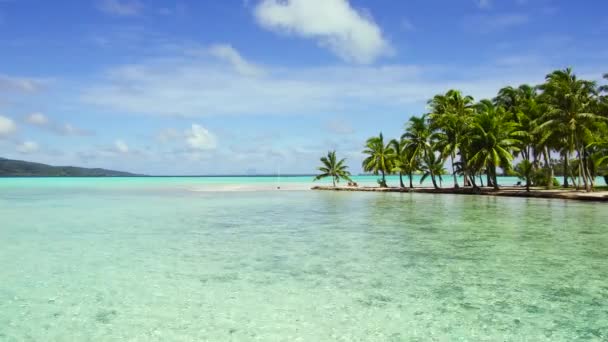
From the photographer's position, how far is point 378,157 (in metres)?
61.1

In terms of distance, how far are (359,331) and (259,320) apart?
1745 mm

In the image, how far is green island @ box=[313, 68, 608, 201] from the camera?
1499 inches

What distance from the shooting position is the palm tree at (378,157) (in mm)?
60719

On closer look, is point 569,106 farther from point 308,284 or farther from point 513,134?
point 308,284

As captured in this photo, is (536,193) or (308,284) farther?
(536,193)

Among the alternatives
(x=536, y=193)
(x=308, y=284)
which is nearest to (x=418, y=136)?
(x=536, y=193)

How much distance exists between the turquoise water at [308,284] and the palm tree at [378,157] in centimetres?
4140

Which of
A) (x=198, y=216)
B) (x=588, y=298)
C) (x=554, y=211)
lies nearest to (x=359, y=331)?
(x=588, y=298)

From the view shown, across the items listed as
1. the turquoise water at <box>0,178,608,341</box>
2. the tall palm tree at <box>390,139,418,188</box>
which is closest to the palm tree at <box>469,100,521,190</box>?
the tall palm tree at <box>390,139,418,188</box>

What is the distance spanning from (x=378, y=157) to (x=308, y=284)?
172 ft

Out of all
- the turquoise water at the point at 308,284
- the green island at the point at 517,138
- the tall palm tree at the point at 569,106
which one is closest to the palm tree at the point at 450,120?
the green island at the point at 517,138

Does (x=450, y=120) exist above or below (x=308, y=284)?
above

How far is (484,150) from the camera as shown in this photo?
4331 cm

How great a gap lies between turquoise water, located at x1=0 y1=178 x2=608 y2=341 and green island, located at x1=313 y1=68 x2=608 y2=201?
23.3 m
